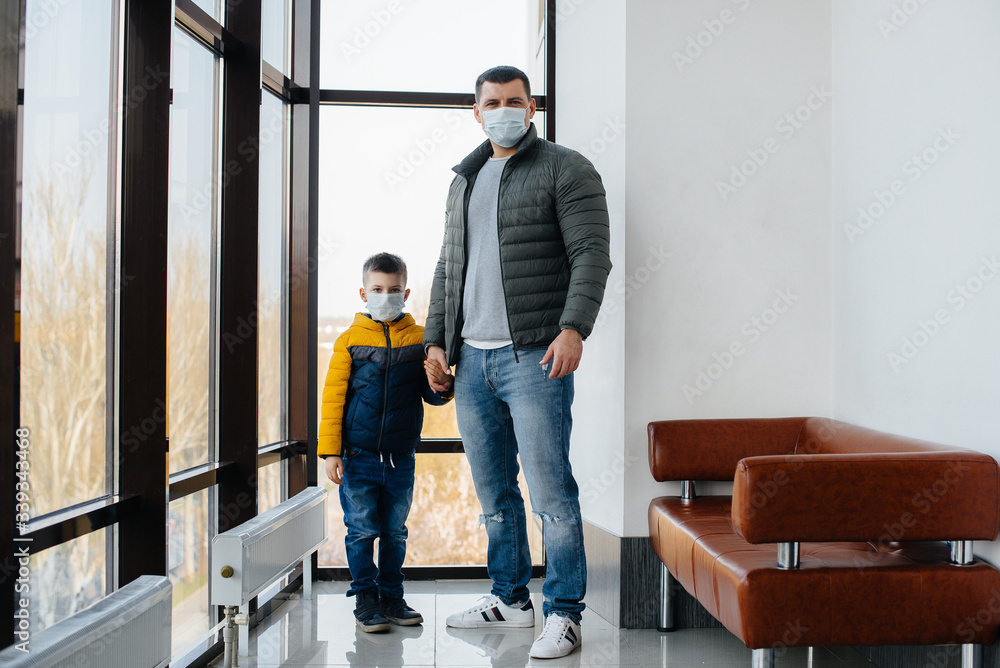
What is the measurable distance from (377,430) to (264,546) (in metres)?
0.53

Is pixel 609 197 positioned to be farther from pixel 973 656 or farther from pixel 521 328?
pixel 973 656

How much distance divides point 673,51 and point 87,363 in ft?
7.04

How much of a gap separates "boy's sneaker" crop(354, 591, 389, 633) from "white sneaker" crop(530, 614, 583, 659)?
536mm

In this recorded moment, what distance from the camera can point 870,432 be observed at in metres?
2.17

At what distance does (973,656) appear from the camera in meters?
1.72

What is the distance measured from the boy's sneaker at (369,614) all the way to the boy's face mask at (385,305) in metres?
0.95

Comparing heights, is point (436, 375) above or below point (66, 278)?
below

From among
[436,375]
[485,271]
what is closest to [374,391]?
[436,375]

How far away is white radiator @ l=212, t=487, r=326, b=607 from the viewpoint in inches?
76.8

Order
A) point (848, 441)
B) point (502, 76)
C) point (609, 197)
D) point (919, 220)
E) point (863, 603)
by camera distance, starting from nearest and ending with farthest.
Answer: point (863, 603), point (919, 220), point (848, 441), point (502, 76), point (609, 197)

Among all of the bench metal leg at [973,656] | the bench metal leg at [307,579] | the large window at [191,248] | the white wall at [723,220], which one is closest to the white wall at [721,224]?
the white wall at [723,220]

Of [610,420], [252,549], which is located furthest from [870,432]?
[252,549]

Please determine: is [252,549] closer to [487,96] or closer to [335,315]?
[335,315]

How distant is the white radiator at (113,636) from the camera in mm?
1208
